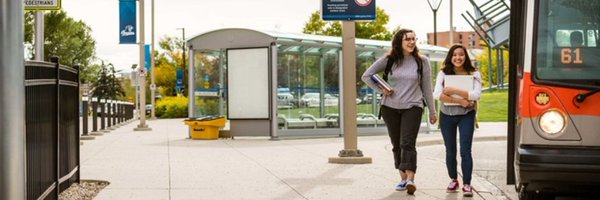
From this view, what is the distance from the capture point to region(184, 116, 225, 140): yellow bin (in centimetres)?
2170

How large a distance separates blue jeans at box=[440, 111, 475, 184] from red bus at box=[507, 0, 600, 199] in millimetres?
2423

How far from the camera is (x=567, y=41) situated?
672cm

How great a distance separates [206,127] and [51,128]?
13177mm

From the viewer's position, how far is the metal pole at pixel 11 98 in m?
5.56

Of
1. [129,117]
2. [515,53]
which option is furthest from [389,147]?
[129,117]

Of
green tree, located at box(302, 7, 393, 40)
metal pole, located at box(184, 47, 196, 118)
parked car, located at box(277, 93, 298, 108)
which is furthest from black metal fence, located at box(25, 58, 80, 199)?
green tree, located at box(302, 7, 393, 40)

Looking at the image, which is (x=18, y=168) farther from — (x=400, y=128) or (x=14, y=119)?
(x=400, y=128)

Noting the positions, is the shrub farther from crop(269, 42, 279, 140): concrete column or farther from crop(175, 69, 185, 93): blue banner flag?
crop(269, 42, 279, 140): concrete column

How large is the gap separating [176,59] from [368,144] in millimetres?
62536

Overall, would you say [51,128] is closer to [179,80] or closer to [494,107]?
[494,107]

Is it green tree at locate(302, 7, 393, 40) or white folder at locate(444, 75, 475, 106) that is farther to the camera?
green tree at locate(302, 7, 393, 40)

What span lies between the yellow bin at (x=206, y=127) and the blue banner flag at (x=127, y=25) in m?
8.89

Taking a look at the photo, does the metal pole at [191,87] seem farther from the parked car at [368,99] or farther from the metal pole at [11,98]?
the metal pole at [11,98]

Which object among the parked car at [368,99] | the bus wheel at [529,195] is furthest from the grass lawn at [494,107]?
the bus wheel at [529,195]
